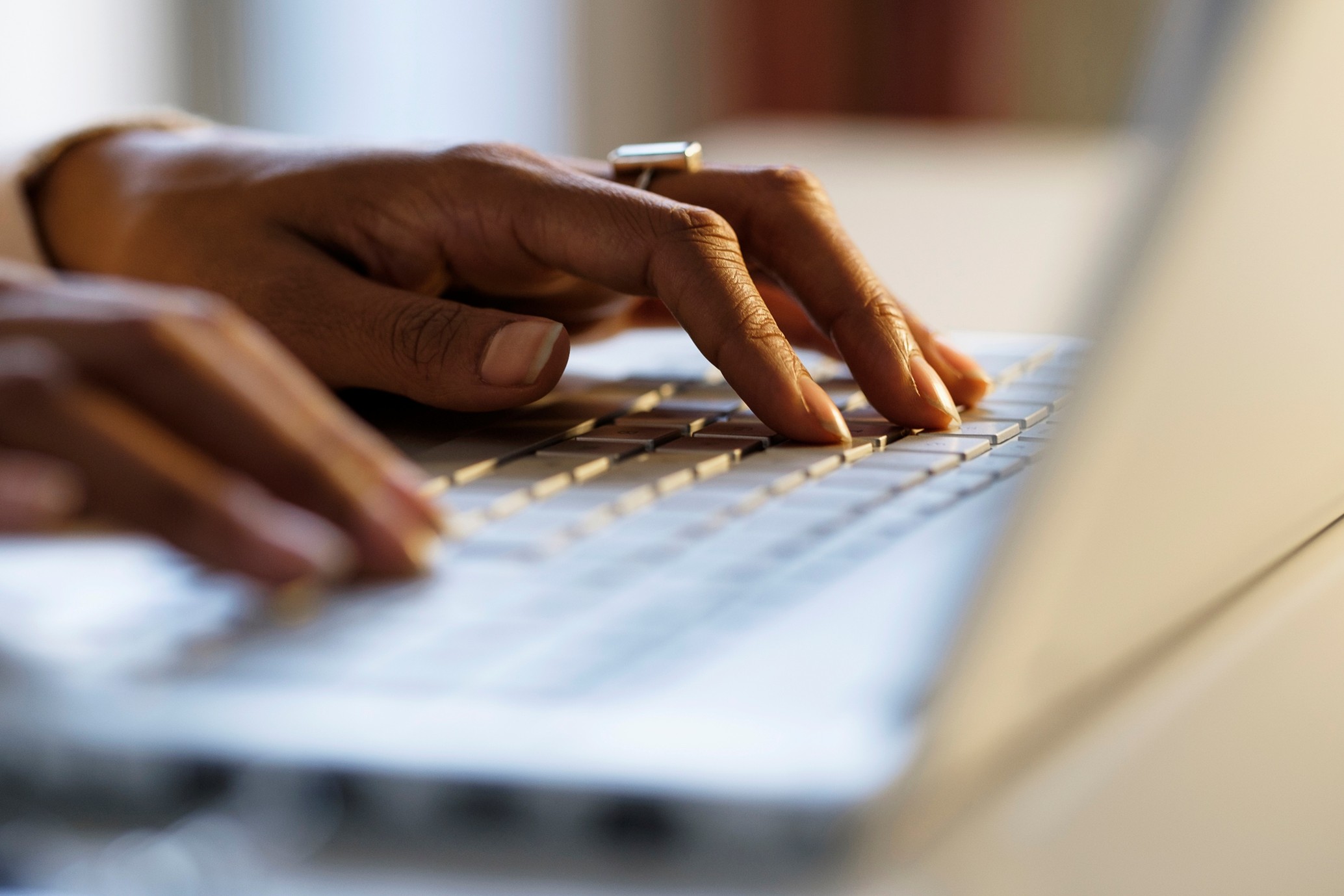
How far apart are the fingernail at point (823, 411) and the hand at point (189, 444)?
8.8 inches

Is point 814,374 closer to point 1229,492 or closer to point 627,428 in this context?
point 627,428

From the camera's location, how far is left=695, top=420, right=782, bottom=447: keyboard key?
0.57 metres

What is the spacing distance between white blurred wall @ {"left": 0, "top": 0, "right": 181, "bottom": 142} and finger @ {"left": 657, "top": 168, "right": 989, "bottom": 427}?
7.11 feet

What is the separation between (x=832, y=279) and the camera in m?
0.73

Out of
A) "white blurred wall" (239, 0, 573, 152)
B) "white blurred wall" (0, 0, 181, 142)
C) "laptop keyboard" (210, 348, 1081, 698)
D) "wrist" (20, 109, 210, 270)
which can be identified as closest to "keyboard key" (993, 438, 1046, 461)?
"laptop keyboard" (210, 348, 1081, 698)

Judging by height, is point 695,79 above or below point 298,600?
below

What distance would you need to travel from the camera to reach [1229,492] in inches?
14.9

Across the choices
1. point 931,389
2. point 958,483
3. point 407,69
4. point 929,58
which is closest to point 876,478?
point 958,483

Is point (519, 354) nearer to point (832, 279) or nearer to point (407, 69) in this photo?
point (832, 279)

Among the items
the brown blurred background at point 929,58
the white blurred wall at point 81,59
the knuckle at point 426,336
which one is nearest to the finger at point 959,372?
the knuckle at point 426,336

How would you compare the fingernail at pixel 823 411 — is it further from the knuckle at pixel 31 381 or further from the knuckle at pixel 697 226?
the knuckle at pixel 31 381

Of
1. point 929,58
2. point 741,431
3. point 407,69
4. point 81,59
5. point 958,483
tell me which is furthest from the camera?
point 407,69

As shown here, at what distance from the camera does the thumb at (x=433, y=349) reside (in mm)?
625

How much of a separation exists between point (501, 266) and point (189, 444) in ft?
1.26
